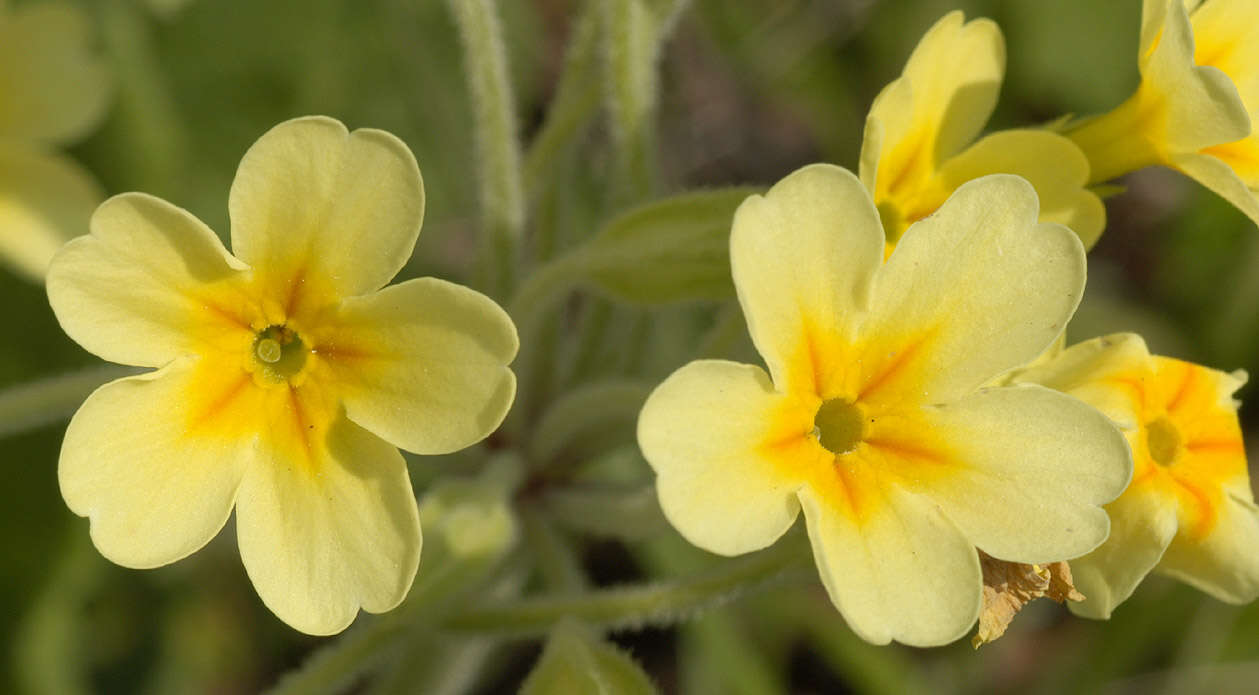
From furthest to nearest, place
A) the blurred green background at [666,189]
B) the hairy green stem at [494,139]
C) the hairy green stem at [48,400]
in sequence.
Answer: the blurred green background at [666,189] → the hairy green stem at [494,139] → the hairy green stem at [48,400]

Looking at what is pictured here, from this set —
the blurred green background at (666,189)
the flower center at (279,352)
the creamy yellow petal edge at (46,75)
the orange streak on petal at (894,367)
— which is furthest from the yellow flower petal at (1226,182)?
the creamy yellow petal edge at (46,75)

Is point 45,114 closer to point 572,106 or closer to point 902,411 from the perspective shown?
point 572,106

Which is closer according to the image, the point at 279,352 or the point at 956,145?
the point at 279,352

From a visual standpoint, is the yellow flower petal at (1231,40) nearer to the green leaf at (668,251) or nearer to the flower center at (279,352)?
the green leaf at (668,251)

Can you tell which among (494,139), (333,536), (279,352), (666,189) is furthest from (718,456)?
(666,189)

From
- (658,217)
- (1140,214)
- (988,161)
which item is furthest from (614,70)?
(1140,214)

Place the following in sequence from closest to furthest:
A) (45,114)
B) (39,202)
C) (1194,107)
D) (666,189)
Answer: (1194,107) < (39,202) < (45,114) < (666,189)
